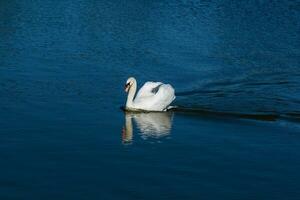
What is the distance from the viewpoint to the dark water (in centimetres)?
1577

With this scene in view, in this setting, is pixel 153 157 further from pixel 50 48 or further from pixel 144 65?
pixel 50 48

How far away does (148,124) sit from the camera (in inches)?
808

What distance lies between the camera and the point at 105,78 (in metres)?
24.9

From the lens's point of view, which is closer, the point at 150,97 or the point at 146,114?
the point at 146,114

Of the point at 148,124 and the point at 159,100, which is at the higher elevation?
the point at 159,100

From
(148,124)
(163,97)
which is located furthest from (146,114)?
(148,124)

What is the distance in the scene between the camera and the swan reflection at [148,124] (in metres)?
19.2

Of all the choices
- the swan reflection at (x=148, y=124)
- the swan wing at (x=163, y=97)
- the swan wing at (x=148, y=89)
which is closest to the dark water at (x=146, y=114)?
the swan reflection at (x=148, y=124)

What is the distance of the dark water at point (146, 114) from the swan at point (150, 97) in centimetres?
36

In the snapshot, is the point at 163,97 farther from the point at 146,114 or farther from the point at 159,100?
the point at 146,114

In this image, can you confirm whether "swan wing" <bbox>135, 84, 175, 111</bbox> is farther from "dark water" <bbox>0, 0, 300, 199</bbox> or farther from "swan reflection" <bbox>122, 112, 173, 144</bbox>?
"dark water" <bbox>0, 0, 300, 199</bbox>

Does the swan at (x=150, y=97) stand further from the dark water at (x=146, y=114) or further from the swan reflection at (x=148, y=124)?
the dark water at (x=146, y=114)

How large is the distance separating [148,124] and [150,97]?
4.95 ft

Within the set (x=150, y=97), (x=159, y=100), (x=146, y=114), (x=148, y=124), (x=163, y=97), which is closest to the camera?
(x=148, y=124)
